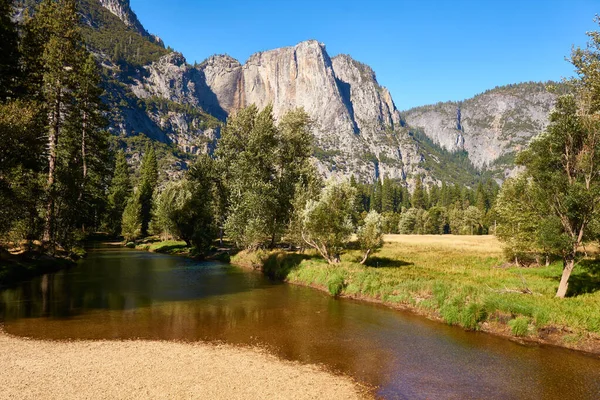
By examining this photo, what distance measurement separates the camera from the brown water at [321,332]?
15227mm

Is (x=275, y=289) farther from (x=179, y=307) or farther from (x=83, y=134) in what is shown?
(x=83, y=134)

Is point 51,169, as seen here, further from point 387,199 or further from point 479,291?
point 387,199

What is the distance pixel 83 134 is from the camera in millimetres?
51375

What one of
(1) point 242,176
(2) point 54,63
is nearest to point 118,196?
(2) point 54,63

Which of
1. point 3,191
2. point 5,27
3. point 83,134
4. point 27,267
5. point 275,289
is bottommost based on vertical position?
point 275,289

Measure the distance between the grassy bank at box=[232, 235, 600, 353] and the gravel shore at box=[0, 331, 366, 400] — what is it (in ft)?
42.6

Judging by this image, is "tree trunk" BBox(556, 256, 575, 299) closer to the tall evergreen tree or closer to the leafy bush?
the leafy bush

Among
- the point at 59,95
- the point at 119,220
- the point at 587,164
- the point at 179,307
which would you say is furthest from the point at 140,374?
the point at 119,220

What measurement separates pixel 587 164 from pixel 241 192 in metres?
38.9

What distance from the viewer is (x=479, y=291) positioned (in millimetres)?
25484

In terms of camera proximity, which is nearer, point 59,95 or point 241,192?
point 59,95

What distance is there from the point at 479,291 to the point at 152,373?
21580mm

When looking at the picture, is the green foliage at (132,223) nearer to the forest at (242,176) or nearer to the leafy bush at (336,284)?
the forest at (242,176)

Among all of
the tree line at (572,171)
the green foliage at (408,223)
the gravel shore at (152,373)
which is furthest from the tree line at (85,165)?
the green foliage at (408,223)
